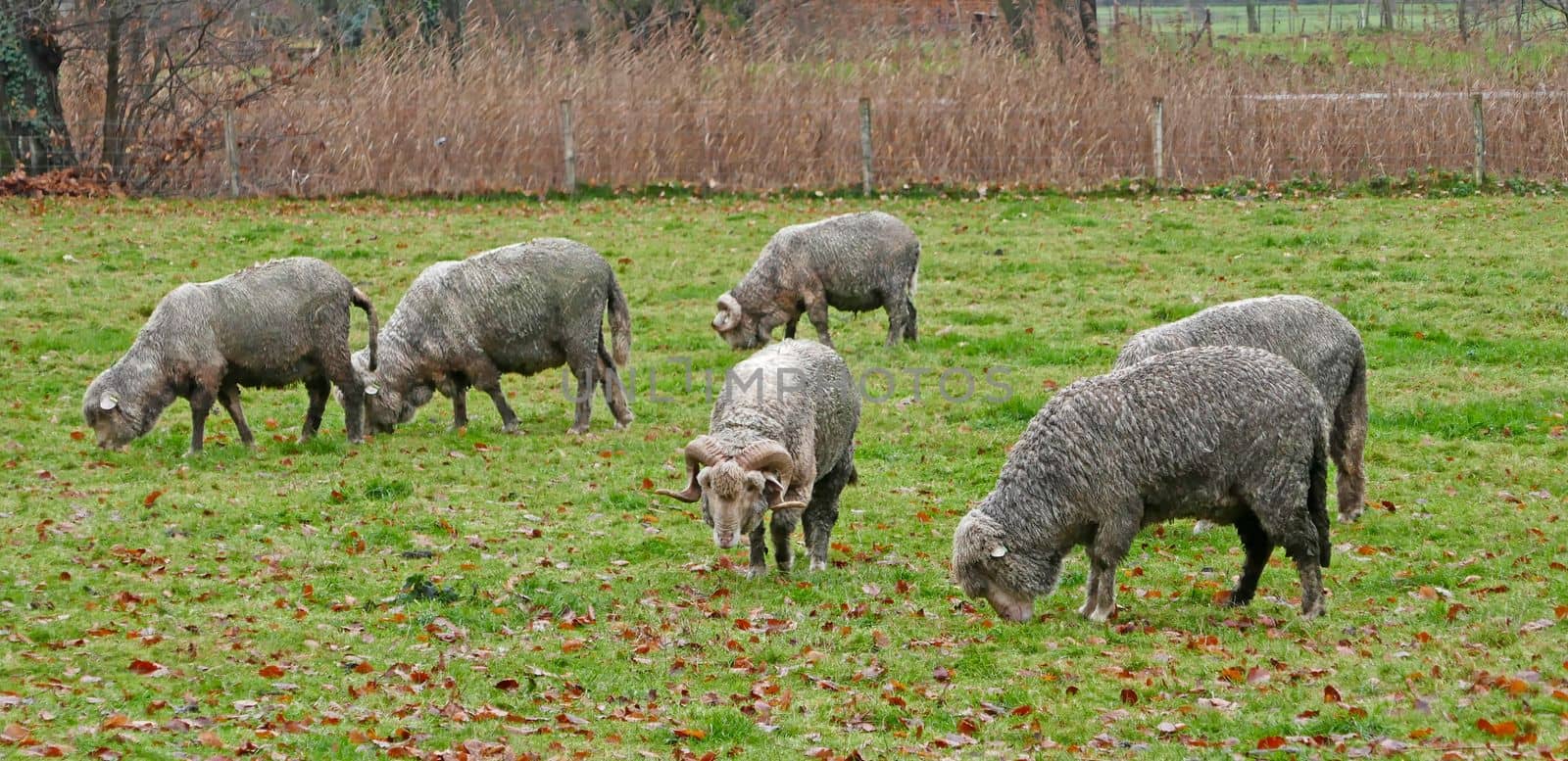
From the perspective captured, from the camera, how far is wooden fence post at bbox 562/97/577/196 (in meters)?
28.1

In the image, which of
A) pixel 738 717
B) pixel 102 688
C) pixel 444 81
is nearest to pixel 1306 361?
pixel 738 717

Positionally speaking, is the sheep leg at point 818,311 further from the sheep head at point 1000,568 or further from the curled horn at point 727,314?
the sheep head at point 1000,568

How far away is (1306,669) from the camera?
823 cm

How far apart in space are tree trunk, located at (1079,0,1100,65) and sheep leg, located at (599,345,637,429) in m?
17.5

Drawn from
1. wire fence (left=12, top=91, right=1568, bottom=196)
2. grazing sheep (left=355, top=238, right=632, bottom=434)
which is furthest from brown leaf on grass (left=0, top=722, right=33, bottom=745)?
wire fence (left=12, top=91, right=1568, bottom=196)

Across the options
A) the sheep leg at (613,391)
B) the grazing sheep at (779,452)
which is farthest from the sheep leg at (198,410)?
the grazing sheep at (779,452)

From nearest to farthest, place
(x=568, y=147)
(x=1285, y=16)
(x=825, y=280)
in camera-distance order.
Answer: (x=825, y=280)
(x=568, y=147)
(x=1285, y=16)

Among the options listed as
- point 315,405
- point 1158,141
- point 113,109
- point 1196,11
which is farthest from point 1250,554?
point 1196,11

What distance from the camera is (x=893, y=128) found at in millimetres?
28594

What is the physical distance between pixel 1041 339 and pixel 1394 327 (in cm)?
391

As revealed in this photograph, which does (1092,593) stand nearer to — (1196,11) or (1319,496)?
(1319,496)

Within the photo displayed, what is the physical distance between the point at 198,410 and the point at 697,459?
640cm

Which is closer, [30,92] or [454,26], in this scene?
[30,92]

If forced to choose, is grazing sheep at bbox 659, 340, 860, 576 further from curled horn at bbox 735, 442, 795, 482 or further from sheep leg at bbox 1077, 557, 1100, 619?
sheep leg at bbox 1077, 557, 1100, 619
